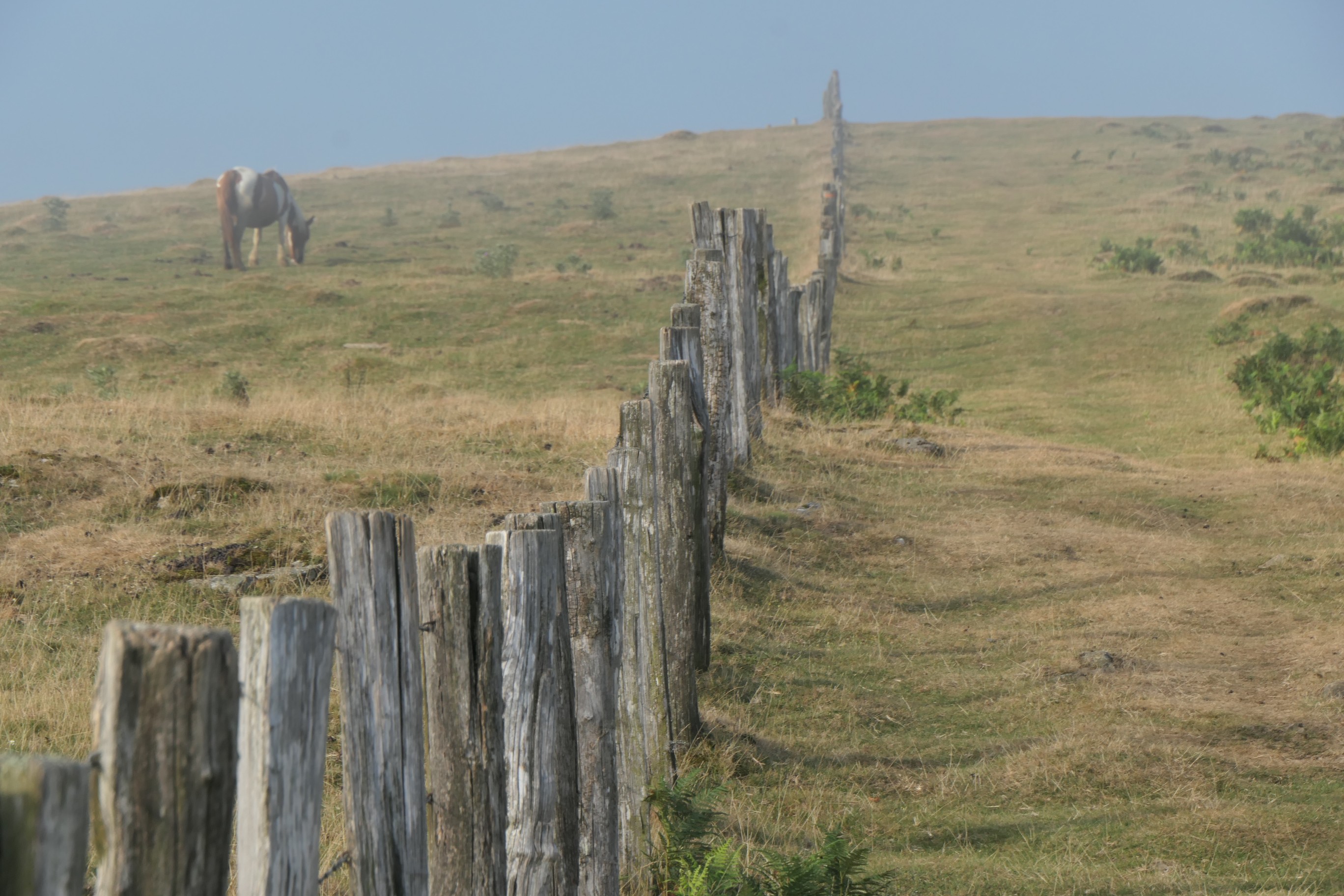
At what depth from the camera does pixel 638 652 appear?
14.7 feet

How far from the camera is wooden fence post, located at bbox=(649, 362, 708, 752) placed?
208 inches

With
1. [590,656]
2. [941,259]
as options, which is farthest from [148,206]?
[590,656]

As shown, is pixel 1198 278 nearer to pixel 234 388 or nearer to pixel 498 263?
pixel 498 263

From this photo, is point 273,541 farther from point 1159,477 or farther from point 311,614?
point 1159,477

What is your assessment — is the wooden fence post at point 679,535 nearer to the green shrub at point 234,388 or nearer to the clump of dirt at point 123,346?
the green shrub at point 234,388

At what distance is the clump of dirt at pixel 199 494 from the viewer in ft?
26.5

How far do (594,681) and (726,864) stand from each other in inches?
26.7

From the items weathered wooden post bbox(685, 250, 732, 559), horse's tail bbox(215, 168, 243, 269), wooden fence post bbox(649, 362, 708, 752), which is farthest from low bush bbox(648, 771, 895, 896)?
horse's tail bbox(215, 168, 243, 269)

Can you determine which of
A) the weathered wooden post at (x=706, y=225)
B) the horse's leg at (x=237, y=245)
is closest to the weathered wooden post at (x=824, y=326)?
the weathered wooden post at (x=706, y=225)

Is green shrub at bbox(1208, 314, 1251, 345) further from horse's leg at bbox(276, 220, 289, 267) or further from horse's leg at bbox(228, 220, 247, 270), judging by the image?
horse's leg at bbox(228, 220, 247, 270)

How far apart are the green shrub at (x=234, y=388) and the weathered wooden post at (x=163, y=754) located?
1225cm

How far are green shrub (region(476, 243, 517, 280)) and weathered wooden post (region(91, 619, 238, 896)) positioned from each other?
24358mm

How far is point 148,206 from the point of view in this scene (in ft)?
147

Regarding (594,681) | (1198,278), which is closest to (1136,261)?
(1198,278)
